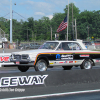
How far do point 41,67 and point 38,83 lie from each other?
14.3 ft

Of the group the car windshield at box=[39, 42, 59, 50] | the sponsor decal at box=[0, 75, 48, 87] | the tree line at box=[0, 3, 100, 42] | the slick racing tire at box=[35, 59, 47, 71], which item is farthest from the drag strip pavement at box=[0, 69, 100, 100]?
the tree line at box=[0, 3, 100, 42]

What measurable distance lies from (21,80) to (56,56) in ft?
18.0

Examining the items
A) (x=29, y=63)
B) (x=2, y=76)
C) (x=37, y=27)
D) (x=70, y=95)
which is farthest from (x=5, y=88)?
(x=37, y=27)

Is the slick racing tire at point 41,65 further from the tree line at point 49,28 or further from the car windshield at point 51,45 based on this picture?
Result: the tree line at point 49,28

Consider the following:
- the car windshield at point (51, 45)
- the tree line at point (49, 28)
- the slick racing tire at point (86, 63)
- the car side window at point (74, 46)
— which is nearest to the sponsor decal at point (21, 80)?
the car windshield at point (51, 45)

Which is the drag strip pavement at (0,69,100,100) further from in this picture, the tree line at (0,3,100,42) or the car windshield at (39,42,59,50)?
the tree line at (0,3,100,42)

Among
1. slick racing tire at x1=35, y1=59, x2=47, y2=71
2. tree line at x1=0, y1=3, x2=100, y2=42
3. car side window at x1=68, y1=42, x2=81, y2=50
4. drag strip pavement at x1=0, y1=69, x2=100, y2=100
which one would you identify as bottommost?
drag strip pavement at x1=0, y1=69, x2=100, y2=100

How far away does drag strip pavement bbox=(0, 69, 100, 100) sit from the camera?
702 centimetres

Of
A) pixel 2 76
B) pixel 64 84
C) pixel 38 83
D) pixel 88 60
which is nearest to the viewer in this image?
pixel 2 76

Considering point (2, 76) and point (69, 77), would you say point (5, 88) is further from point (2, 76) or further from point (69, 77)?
point (69, 77)

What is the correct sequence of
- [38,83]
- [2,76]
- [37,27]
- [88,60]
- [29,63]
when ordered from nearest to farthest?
[2,76] → [38,83] → [29,63] → [88,60] → [37,27]

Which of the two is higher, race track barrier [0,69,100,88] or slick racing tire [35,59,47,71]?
slick racing tire [35,59,47,71]

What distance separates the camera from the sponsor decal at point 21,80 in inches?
275

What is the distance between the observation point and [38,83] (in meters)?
7.69
